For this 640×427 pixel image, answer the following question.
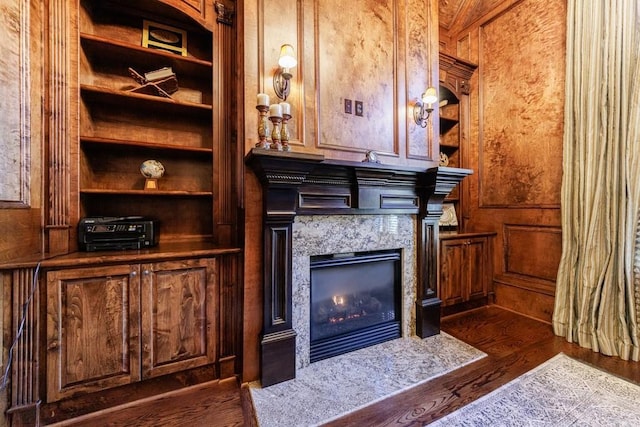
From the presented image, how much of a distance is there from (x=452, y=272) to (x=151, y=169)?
9.59 feet

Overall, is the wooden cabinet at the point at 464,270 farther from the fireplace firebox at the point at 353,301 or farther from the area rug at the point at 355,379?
the fireplace firebox at the point at 353,301

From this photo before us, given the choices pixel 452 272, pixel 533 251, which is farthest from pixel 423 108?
pixel 533 251

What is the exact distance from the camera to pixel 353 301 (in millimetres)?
2180

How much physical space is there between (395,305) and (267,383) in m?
1.26

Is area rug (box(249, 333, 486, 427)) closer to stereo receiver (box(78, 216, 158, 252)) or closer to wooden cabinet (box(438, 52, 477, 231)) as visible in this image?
stereo receiver (box(78, 216, 158, 252))

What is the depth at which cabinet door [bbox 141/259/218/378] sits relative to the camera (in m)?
1.54

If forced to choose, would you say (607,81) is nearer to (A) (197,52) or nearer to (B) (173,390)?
(A) (197,52)

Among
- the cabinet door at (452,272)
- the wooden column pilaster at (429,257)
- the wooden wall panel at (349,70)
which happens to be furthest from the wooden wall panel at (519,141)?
the wooden wall panel at (349,70)

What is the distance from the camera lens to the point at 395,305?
7.72 ft

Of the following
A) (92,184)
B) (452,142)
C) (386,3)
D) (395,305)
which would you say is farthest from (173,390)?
(452,142)

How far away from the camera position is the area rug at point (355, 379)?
1.46m

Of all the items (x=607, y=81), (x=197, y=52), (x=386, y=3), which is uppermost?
(x=386, y=3)

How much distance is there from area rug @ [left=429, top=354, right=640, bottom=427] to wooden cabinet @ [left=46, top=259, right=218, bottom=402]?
1511 mm

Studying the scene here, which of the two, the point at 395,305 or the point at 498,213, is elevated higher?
the point at 498,213
